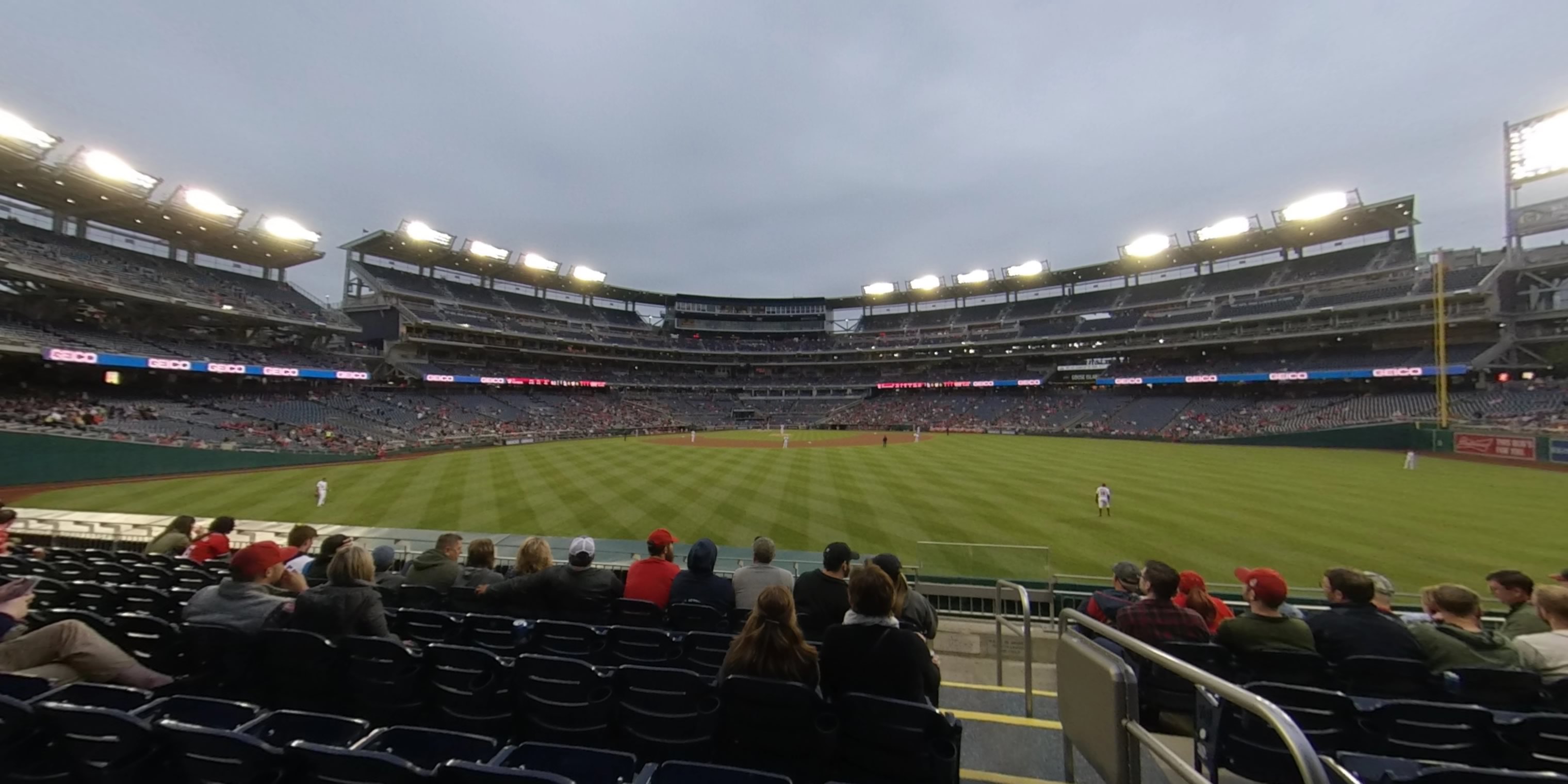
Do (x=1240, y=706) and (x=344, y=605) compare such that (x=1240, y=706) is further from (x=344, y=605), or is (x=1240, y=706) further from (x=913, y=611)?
(x=344, y=605)

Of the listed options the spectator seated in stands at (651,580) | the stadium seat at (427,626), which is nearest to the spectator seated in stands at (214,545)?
the stadium seat at (427,626)

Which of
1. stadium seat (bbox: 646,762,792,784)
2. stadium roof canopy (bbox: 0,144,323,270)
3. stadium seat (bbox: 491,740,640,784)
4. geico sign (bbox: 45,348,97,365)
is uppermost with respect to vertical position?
stadium roof canopy (bbox: 0,144,323,270)

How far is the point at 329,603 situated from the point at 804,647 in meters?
3.87

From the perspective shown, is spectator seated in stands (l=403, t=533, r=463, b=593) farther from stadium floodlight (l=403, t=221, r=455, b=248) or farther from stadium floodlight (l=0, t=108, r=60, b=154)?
stadium floodlight (l=403, t=221, r=455, b=248)

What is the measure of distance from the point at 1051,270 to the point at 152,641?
8418 centimetres

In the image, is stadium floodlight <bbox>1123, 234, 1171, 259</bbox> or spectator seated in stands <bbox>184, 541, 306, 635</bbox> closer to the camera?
spectator seated in stands <bbox>184, 541, 306, 635</bbox>

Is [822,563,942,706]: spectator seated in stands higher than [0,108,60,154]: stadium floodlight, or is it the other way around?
[0,108,60,154]: stadium floodlight

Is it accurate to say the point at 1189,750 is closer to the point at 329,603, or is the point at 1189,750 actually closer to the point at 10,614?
the point at 329,603

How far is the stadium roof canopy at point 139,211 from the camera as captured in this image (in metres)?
32.4

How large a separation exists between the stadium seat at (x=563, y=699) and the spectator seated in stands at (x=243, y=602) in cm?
226

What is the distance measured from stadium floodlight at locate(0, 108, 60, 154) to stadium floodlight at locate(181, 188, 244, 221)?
6.92 m

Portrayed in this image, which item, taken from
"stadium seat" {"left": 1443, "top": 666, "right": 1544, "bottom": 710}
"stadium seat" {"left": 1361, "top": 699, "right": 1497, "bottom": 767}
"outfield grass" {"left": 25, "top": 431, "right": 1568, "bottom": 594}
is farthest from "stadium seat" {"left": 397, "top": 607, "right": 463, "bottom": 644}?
"outfield grass" {"left": 25, "top": 431, "right": 1568, "bottom": 594}

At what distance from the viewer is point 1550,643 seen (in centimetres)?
430

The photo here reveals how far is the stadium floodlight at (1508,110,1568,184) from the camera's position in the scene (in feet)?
128
